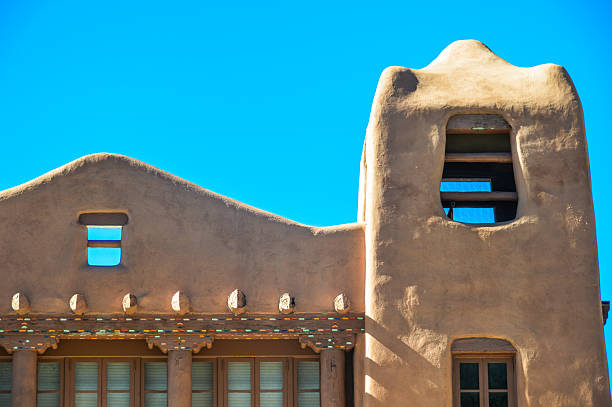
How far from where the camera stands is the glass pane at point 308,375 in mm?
19562

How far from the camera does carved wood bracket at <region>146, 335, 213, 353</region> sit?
18734 mm

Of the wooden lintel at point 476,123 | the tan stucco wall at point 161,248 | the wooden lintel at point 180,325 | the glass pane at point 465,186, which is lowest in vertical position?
the wooden lintel at point 180,325

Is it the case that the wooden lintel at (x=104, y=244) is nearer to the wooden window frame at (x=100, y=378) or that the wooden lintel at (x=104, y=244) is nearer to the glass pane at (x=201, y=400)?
the wooden window frame at (x=100, y=378)

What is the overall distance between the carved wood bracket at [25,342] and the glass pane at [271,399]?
3.95 m

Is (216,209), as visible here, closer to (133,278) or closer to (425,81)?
(133,278)

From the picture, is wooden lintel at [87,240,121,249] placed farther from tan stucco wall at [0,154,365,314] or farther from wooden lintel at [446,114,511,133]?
wooden lintel at [446,114,511,133]

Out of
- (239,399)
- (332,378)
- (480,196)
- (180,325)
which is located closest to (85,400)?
(180,325)

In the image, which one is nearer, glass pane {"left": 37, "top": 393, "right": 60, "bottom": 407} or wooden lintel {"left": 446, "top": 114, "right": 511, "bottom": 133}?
wooden lintel {"left": 446, "top": 114, "right": 511, "bottom": 133}

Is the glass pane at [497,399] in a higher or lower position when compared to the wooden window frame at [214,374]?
lower

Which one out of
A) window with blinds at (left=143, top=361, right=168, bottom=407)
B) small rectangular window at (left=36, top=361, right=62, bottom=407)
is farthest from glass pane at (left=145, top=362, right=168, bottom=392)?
small rectangular window at (left=36, top=361, right=62, bottom=407)

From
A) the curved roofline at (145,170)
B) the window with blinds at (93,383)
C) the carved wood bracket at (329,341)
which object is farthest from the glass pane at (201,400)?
the curved roofline at (145,170)

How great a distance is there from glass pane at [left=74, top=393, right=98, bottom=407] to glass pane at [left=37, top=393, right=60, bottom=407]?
0.37 m

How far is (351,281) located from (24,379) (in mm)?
6064

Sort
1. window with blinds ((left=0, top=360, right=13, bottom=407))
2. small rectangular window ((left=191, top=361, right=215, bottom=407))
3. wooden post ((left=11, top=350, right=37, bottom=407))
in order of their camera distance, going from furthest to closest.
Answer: small rectangular window ((left=191, top=361, right=215, bottom=407)) < window with blinds ((left=0, top=360, right=13, bottom=407)) < wooden post ((left=11, top=350, right=37, bottom=407))
